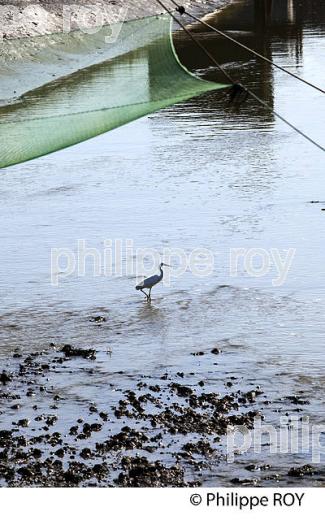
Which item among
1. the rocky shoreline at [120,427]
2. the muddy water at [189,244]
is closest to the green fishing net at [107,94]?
the muddy water at [189,244]

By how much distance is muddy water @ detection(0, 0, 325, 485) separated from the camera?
894 centimetres

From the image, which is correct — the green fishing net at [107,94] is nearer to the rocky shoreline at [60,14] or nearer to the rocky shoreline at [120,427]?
the rocky shoreline at [120,427]

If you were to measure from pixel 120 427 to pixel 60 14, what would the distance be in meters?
18.3

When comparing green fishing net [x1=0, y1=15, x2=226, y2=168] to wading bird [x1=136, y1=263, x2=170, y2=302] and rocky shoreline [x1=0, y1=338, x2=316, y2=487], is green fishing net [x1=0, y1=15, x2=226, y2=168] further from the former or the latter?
rocky shoreline [x1=0, y1=338, x2=316, y2=487]

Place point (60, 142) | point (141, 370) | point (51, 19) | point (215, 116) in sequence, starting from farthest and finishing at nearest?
point (51, 19) < point (215, 116) < point (60, 142) < point (141, 370)

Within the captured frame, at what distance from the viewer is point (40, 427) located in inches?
316

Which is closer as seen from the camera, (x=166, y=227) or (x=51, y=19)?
(x=166, y=227)

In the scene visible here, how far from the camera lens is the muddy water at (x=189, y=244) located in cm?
894

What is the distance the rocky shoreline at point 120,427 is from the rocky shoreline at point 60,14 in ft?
46.7

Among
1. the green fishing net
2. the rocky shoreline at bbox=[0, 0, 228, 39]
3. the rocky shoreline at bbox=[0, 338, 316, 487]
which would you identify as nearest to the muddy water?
the rocky shoreline at bbox=[0, 338, 316, 487]

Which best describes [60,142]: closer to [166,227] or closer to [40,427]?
[166,227]

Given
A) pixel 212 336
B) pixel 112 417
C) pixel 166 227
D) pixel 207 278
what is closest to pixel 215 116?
pixel 166 227

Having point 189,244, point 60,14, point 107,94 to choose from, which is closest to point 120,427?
point 189,244

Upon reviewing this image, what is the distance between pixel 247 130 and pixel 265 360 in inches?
341
